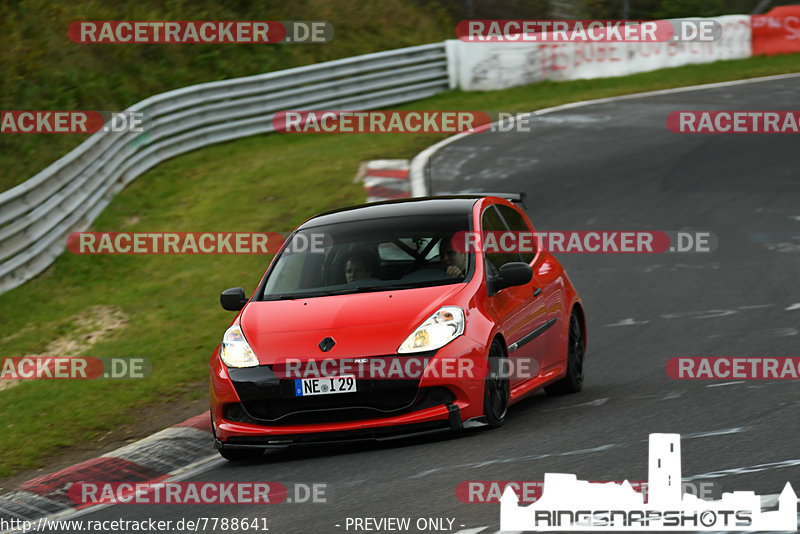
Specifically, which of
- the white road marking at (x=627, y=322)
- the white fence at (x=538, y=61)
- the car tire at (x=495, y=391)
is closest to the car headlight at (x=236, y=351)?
the car tire at (x=495, y=391)

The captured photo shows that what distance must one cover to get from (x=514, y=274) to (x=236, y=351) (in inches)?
70.8

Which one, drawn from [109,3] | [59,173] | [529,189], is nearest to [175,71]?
[109,3]

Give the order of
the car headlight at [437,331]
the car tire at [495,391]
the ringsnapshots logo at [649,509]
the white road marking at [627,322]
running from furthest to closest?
the white road marking at [627,322] < the car tire at [495,391] < the car headlight at [437,331] < the ringsnapshots logo at [649,509]

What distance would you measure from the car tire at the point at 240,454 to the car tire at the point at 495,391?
142 cm

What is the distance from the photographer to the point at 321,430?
7.16 metres

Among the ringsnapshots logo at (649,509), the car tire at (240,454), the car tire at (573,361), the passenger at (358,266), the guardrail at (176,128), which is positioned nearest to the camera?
the ringsnapshots logo at (649,509)

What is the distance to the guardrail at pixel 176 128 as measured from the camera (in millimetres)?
14648

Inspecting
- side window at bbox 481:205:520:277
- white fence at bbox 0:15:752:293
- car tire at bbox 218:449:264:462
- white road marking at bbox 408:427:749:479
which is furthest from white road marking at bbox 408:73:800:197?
white road marking at bbox 408:427:749:479

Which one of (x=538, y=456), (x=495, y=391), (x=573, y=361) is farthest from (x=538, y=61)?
(x=538, y=456)

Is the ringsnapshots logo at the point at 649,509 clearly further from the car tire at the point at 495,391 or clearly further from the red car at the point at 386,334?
the car tire at the point at 495,391

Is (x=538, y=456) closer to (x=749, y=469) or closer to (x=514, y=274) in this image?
(x=749, y=469)

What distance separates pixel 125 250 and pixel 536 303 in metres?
8.60

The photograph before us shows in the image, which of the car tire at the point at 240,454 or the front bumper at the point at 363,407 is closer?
the front bumper at the point at 363,407

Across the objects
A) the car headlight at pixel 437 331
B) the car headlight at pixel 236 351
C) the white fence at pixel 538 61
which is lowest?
the car headlight at pixel 236 351
